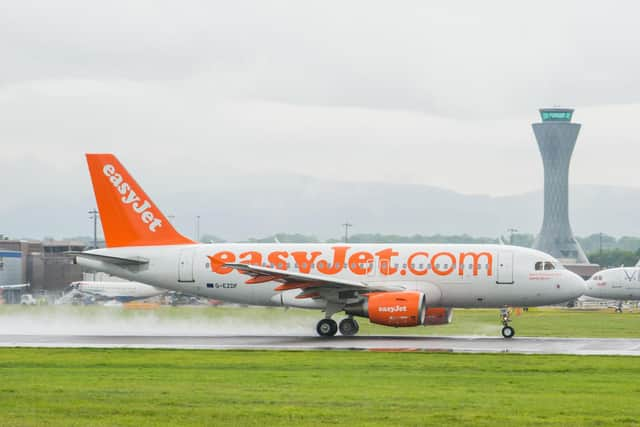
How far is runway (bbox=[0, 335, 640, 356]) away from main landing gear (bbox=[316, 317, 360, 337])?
0.48 m

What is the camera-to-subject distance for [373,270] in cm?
4622

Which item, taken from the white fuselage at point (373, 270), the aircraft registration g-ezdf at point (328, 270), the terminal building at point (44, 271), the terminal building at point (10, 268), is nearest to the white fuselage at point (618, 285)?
the white fuselage at point (373, 270)

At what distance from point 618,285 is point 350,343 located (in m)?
65.3

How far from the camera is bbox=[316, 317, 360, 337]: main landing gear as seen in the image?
4506cm

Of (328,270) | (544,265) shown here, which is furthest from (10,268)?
(544,265)

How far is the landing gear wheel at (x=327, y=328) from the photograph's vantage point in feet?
148

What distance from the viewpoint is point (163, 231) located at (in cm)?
4894

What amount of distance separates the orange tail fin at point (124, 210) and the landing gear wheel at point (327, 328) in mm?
7940

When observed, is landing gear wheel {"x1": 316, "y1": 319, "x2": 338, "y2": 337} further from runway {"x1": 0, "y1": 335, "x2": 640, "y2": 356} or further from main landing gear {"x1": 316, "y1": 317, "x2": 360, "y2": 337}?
runway {"x1": 0, "y1": 335, "x2": 640, "y2": 356}

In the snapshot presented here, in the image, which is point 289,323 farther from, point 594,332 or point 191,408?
point 191,408

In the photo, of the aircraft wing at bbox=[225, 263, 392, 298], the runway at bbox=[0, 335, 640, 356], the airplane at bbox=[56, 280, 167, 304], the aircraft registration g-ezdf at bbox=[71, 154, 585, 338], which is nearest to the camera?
the runway at bbox=[0, 335, 640, 356]

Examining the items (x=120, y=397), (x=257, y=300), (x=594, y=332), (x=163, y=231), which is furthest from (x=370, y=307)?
(x=120, y=397)

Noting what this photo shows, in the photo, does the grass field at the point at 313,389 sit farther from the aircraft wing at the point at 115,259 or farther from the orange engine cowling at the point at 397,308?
the aircraft wing at the point at 115,259

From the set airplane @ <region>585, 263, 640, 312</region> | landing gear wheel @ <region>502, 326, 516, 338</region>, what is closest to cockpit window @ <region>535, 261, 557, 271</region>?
landing gear wheel @ <region>502, 326, 516, 338</region>
